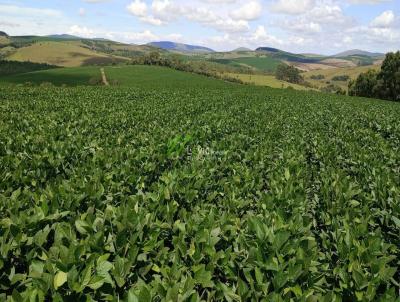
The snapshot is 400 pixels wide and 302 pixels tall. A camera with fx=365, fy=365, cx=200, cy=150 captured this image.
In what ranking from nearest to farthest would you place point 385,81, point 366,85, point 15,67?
1. point 385,81
2. point 366,85
3. point 15,67

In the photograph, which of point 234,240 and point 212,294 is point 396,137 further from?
point 212,294

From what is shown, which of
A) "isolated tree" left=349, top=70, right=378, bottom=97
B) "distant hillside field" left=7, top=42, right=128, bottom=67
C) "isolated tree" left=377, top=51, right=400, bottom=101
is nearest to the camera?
"isolated tree" left=377, top=51, right=400, bottom=101

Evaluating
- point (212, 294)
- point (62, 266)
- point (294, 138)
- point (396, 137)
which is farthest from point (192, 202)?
point (396, 137)

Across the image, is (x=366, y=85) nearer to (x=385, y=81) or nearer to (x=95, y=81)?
(x=385, y=81)

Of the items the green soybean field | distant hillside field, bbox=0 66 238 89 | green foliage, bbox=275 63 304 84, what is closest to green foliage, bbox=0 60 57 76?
distant hillside field, bbox=0 66 238 89

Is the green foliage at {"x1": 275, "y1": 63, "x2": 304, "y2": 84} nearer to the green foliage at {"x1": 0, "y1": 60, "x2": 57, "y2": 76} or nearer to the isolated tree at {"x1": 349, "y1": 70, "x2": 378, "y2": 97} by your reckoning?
the isolated tree at {"x1": 349, "y1": 70, "x2": 378, "y2": 97}

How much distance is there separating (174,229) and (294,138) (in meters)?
11.9

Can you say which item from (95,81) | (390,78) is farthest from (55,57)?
(390,78)

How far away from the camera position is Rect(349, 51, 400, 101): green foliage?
86.2m

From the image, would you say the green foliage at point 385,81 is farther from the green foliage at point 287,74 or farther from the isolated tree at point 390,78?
the green foliage at point 287,74

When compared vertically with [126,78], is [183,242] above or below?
above

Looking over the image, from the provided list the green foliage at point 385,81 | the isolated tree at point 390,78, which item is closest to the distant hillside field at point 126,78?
the green foliage at point 385,81

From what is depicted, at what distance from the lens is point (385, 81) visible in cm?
8881

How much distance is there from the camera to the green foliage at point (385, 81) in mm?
86250
